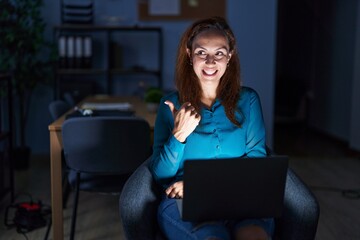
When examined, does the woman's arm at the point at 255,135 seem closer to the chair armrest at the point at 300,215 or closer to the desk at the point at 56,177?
the chair armrest at the point at 300,215

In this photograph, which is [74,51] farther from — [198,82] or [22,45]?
[198,82]

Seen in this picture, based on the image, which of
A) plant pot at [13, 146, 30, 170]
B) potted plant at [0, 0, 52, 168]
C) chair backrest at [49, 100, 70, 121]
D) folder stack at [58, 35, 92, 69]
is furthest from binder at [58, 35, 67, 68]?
chair backrest at [49, 100, 70, 121]

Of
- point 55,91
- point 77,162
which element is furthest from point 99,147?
point 55,91

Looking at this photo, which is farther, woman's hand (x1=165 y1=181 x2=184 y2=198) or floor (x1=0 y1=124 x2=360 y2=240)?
floor (x1=0 y1=124 x2=360 y2=240)

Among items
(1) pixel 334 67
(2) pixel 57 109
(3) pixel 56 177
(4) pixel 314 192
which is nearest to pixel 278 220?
(3) pixel 56 177

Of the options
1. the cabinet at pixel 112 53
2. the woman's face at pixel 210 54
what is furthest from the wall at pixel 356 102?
the woman's face at pixel 210 54

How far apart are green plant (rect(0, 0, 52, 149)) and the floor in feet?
2.61

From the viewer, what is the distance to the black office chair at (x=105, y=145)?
7.55 ft

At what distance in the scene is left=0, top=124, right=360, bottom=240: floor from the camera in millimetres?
2848

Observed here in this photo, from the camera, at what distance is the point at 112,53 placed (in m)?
4.82

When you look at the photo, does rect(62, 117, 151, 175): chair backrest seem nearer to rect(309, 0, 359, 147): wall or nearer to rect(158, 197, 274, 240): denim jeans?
rect(158, 197, 274, 240): denim jeans

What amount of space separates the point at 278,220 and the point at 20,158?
10.4 ft

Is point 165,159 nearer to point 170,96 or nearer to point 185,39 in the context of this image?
point 170,96

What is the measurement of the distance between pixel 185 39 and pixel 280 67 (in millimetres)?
6302
